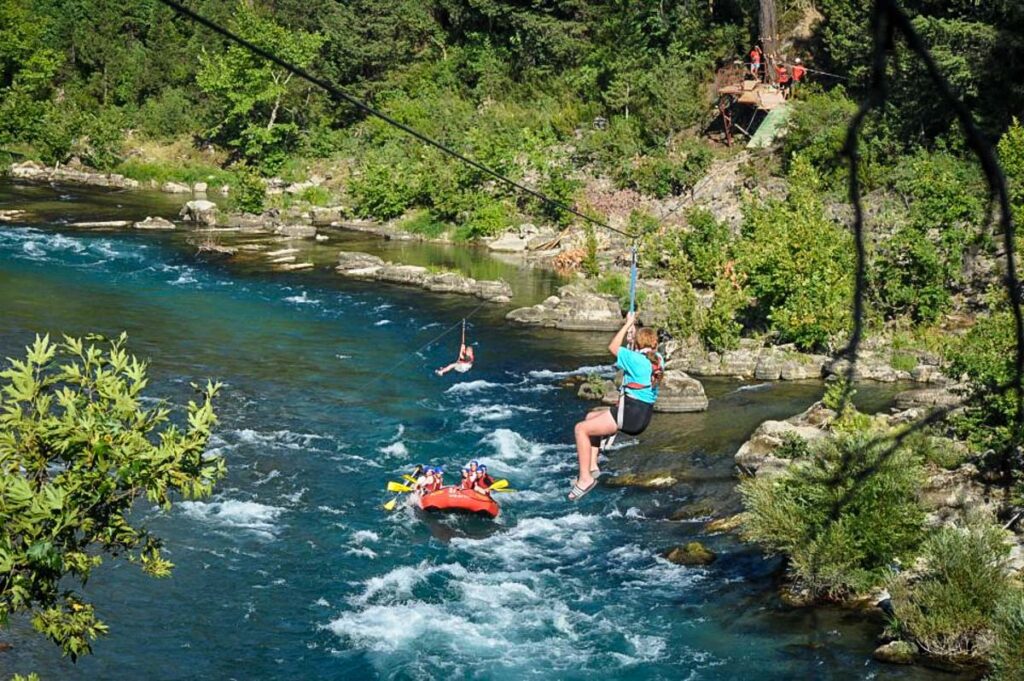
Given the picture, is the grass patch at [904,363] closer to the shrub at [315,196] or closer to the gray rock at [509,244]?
the gray rock at [509,244]

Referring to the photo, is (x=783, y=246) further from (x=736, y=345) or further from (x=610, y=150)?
(x=610, y=150)

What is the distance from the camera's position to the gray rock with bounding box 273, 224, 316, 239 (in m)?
45.0

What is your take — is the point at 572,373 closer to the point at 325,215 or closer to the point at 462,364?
the point at 462,364

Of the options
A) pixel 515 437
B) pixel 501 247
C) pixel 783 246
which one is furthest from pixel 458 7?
pixel 515 437

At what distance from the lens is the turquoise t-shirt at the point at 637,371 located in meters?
12.0

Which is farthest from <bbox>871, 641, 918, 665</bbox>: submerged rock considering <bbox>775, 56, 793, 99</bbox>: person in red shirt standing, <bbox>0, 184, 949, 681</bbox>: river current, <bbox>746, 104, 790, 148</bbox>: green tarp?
<bbox>775, 56, 793, 99</bbox>: person in red shirt standing

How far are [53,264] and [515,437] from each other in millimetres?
20473

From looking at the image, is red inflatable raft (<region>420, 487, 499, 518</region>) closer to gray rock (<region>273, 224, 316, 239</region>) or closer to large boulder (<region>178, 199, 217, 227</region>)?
gray rock (<region>273, 224, 316, 239</region>)

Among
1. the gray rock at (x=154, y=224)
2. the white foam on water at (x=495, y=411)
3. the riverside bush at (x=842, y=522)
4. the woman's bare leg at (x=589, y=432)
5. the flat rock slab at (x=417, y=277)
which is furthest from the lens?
the gray rock at (x=154, y=224)

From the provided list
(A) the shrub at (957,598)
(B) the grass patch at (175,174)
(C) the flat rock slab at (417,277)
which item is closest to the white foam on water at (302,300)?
(C) the flat rock slab at (417,277)

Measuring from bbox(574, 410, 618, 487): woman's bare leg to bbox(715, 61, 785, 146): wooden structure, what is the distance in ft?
113

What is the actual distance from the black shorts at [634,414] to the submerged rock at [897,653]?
17.6 ft

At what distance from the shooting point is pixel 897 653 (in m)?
14.7

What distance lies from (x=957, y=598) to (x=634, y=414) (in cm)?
568
